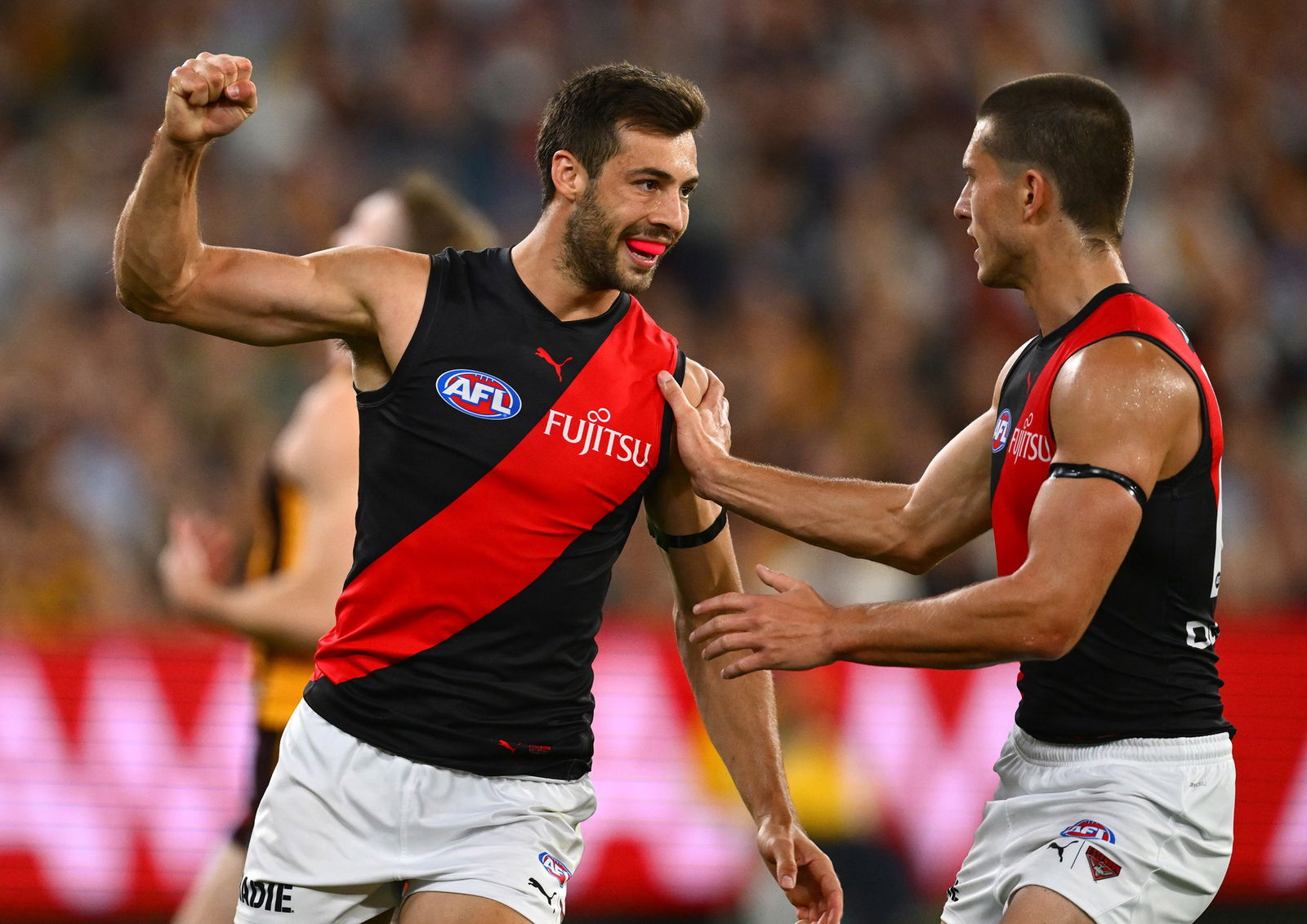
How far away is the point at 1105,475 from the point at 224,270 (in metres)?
2.05

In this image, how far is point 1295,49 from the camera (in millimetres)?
12273

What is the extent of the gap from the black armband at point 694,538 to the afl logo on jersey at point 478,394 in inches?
→ 21.1

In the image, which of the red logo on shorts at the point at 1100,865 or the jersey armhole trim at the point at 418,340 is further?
the jersey armhole trim at the point at 418,340

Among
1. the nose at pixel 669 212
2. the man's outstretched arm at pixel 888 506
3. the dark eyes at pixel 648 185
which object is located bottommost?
the man's outstretched arm at pixel 888 506

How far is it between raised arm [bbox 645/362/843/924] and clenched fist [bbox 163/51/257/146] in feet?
4.36

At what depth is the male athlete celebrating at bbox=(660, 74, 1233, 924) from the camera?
11.3 feet

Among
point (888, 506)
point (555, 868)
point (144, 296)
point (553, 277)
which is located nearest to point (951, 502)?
point (888, 506)

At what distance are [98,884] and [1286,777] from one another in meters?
5.56

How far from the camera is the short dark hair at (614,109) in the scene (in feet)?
12.9

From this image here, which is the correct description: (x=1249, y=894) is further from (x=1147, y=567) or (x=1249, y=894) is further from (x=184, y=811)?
(x=184, y=811)

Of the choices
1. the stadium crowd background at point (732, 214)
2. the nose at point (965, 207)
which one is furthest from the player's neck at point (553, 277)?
the stadium crowd background at point (732, 214)

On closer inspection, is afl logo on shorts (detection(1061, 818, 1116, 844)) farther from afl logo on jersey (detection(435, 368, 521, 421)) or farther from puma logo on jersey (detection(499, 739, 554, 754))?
afl logo on jersey (detection(435, 368, 521, 421))

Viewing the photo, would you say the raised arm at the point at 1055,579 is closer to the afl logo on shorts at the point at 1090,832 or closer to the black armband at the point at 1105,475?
the black armband at the point at 1105,475

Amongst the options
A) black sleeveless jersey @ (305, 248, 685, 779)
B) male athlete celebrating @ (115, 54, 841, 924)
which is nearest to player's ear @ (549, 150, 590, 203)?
male athlete celebrating @ (115, 54, 841, 924)
